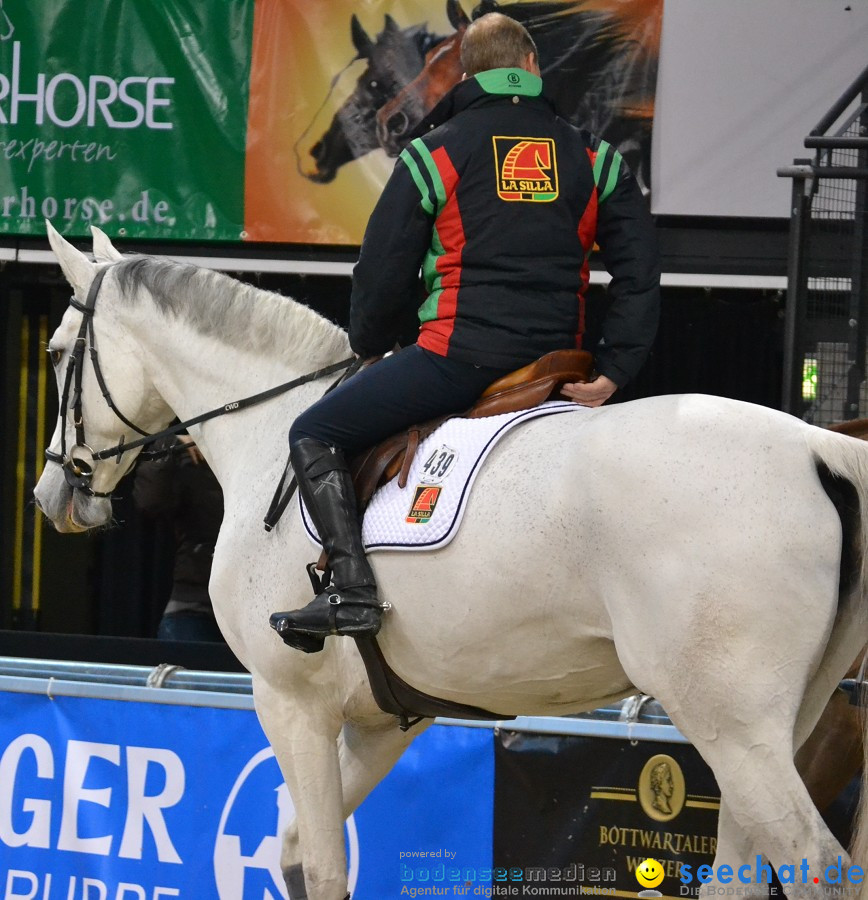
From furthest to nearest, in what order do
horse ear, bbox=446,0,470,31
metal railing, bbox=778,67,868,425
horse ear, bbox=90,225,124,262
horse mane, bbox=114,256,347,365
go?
horse ear, bbox=446,0,470,31 < metal railing, bbox=778,67,868,425 < horse ear, bbox=90,225,124,262 < horse mane, bbox=114,256,347,365

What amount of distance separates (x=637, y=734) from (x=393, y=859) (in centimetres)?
100

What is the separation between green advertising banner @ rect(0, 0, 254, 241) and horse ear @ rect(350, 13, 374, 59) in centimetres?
59

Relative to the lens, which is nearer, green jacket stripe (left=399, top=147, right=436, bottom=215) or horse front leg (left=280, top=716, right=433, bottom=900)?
green jacket stripe (left=399, top=147, right=436, bottom=215)

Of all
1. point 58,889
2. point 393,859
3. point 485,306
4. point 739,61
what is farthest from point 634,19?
point 58,889

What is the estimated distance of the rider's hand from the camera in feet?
11.3

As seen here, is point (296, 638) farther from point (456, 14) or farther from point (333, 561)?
point (456, 14)

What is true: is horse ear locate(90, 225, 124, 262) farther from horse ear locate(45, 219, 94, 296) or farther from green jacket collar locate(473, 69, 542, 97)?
green jacket collar locate(473, 69, 542, 97)

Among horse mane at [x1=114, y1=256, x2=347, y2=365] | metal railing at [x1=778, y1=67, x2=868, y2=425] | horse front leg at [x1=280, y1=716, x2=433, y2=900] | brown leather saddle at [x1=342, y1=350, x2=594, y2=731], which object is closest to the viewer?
brown leather saddle at [x1=342, y1=350, x2=594, y2=731]

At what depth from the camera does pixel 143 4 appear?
729cm

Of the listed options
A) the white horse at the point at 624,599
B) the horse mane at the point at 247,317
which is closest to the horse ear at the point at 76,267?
the horse mane at the point at 247,317

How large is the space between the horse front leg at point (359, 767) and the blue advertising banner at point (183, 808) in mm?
490

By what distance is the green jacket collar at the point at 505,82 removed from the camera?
3.48m

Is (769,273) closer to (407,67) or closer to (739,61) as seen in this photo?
(739,61)

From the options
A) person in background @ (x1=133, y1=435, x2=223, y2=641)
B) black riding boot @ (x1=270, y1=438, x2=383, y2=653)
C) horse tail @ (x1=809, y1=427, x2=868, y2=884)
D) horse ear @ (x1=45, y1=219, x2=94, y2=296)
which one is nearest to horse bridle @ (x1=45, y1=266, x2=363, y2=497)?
horse ear @ (x1=45, y1=219, x2=94, y2=296)
